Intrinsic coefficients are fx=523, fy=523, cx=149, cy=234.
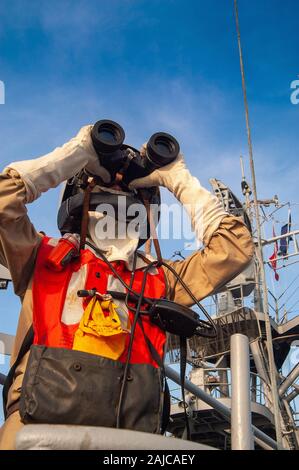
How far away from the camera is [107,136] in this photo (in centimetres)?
221

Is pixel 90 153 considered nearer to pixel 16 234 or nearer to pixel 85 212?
pixel 85 212

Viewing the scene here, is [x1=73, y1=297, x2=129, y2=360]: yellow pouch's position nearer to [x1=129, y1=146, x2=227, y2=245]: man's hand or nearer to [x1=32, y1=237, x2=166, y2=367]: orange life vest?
[x1=32, y1=237, x2=166, y2=367]: orange life vest

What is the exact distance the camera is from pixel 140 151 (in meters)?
2.40

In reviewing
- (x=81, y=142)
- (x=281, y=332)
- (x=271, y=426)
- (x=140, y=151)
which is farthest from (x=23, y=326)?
(x=281, y=332)

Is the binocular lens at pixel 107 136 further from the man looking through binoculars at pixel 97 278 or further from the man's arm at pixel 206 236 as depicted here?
the man's arm at pixel 206 236

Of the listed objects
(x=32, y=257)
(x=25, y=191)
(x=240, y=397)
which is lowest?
(x=240, y=397)

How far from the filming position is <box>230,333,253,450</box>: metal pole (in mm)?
1277

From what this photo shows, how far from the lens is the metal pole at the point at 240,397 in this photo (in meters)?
1.28

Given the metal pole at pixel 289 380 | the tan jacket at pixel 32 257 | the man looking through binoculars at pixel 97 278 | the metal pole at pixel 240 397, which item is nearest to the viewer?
the metal pole at pixel 240 397

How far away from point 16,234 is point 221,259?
865mm

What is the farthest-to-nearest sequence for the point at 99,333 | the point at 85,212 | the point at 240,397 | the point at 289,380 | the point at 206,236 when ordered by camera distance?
the point at 289,380 → the point at 206,236 → the point at 85,212 → the point at 99,333 → the point at 240,397

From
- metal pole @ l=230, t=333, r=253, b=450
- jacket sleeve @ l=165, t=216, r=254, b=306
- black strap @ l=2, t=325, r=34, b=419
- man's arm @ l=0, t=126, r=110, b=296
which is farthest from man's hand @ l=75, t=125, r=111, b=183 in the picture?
metal pole @ l=230, t=333, r=253, b=450

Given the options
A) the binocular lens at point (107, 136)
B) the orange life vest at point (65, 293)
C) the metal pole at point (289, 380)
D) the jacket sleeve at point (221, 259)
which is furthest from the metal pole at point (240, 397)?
the metal pole at point (289, 380)

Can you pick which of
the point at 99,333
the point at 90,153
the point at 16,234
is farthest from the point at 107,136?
the point at 99,333
